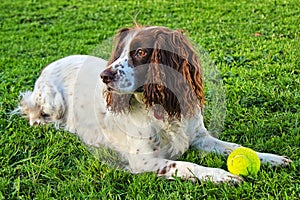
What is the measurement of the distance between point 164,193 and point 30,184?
948mm

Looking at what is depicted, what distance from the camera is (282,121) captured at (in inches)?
149

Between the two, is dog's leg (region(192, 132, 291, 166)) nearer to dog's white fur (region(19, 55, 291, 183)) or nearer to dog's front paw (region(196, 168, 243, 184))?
dog's white fur (region(19, 55, 291, 183))

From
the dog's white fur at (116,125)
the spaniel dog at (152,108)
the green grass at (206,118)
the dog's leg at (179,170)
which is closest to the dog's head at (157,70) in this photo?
the spaniel dog at (152,108)

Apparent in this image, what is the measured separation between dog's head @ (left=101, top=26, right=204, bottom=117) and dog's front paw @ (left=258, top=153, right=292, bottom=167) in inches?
23.6

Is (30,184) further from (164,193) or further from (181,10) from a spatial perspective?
(181,10)

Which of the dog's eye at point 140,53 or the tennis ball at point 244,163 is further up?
the dog's eye at point 140,53

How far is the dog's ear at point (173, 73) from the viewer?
295 centimetres

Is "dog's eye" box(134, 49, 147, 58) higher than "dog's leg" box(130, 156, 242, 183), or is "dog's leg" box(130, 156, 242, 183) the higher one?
"dog's eye" box(134, 49, 147, 58)

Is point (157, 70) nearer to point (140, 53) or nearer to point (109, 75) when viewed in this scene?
point (140, 53)

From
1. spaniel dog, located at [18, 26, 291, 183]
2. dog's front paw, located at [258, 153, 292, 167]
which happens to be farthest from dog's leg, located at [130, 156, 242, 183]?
dog's front paw, located at [258, 153, 292, 167]

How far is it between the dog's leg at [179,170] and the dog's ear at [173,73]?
0.39 m

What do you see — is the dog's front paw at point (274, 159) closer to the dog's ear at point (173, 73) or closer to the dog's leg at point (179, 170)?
the dog's leg at point (179, 170)

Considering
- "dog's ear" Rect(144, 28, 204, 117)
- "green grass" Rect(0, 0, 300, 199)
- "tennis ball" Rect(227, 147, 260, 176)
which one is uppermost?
"dog's ear" Rect(144, 28, 204, 117)

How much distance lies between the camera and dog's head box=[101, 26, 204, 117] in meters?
2.93
